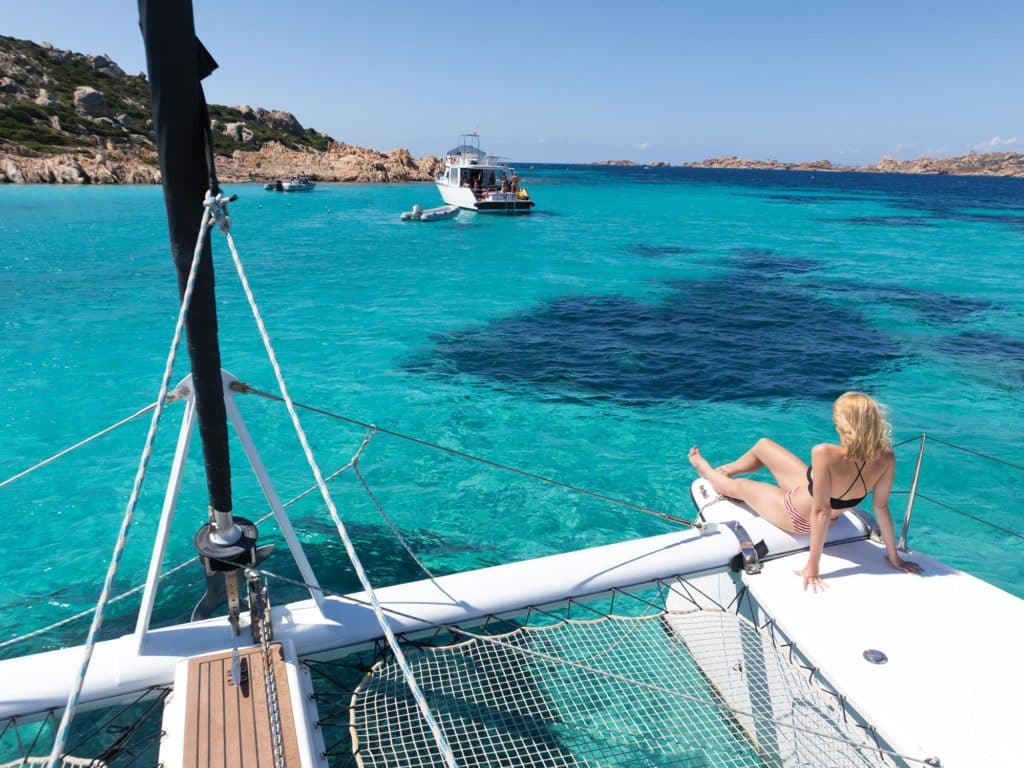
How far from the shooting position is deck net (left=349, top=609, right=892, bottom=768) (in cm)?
382

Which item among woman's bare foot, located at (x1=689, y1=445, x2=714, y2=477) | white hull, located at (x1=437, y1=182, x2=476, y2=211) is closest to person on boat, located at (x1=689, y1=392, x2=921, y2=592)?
woman's bare foot, located at (x1=689, y1=445, x2=714, y2=477)

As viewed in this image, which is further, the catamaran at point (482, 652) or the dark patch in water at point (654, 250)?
the dark patch in water at point (654, 250)

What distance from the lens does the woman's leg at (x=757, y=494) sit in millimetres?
5043

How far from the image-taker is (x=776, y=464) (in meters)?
5.39

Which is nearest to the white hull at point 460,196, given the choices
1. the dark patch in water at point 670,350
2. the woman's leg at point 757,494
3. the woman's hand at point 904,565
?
the dark patch in water at point 670,350

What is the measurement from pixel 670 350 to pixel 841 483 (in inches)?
446

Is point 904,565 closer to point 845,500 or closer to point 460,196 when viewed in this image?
point 845,500

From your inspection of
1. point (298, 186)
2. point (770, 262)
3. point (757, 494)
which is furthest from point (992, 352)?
point (298, 186)

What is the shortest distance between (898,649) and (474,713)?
2797mm

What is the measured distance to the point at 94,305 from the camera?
18.0 meters

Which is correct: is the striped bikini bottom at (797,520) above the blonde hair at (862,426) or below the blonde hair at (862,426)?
below

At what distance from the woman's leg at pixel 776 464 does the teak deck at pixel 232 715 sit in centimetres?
397

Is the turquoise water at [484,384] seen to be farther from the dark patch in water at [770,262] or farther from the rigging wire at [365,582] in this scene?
the rigging wire at [365,582]

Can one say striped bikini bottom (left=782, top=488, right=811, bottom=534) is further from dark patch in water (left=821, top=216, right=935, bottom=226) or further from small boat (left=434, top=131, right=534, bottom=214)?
dark patch in water (left=821, top=216, right=935, bottom=226)
